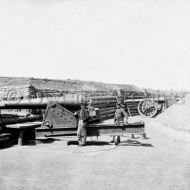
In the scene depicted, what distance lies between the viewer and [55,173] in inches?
265

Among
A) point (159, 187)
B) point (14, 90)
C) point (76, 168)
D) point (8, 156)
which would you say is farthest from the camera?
point (14, 90)

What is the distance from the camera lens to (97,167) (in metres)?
7.23

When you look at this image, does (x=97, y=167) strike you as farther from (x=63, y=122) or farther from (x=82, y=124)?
(x=63, y=122)

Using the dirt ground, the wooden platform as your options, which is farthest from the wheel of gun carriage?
the wooden platform

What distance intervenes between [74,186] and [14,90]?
728 inches

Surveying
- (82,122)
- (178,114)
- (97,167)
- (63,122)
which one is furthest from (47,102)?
(178,114)

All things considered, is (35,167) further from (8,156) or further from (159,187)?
(159,187)

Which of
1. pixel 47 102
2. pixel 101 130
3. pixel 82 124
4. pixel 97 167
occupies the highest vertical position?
pixel 47 102

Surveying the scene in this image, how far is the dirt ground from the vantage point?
5.85m

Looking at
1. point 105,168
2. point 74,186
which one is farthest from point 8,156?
point 74,186

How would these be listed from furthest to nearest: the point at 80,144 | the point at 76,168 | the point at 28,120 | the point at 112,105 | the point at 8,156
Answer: the point at 112,105 < the point at 28,120 < the point at 80,144 < the point at 8,156 < the point at 76,168

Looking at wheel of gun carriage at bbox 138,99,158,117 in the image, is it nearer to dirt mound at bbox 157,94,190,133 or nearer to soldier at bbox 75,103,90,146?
dirt mound at bbox 157,94,190,133

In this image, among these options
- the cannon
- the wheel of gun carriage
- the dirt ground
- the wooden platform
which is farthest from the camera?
the wheel of gun carriage

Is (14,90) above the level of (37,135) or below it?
above
